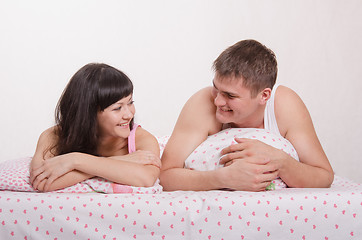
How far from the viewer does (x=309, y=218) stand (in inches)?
55.8

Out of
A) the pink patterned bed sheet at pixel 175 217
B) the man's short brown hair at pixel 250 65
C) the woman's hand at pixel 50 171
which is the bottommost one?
the pink patterned bed sheet at pixel 175 217

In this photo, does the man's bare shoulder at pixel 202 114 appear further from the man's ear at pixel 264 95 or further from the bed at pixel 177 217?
the bed at pixel 177 217

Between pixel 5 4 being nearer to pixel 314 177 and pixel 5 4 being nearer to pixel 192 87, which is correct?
pixel 192 87

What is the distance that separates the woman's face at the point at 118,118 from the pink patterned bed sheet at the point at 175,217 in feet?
1.48

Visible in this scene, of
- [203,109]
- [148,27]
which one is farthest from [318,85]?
[203,109]

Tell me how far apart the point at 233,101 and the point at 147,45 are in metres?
1.60

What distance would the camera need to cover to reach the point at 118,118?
181 centimetres

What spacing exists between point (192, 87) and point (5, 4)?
143 centimetres

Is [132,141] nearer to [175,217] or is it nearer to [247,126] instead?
[247,126]

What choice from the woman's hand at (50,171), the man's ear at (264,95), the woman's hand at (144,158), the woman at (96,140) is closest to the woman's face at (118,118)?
the woman at (96,140)

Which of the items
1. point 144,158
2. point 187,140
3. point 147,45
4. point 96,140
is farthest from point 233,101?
point 147,45

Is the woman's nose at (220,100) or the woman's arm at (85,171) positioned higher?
the woman's nose at (220,100)

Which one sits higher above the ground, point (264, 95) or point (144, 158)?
point (264, 95)

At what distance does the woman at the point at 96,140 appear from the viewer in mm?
1581
